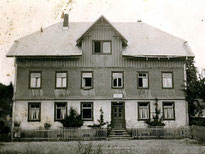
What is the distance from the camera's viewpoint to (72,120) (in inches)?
945

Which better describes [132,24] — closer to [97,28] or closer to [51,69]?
[97,28]

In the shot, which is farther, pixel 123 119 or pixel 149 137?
pixel 123 119

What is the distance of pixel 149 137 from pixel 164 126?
2250 mm

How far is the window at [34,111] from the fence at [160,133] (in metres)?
8.49

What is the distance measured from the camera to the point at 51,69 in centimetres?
2520

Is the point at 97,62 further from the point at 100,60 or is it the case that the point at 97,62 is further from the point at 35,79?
the point at 35,79

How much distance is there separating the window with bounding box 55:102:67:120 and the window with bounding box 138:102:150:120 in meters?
6.86

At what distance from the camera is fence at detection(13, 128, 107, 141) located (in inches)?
896

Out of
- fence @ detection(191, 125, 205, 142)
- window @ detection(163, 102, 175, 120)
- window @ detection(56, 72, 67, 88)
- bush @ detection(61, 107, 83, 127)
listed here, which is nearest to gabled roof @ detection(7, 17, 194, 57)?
window @ detection(56, 72, 67, 88)

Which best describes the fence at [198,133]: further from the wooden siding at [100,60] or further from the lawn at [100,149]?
the wooden siding at [100,60]

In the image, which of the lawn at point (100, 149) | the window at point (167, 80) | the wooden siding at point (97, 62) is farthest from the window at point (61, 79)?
the window at point (167, 80)

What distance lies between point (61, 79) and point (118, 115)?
20.4ft

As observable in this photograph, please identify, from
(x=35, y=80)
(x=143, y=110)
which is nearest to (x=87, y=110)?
(x=143, y=110)

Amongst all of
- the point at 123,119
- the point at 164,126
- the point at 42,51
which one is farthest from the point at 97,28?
the point at 164,126
